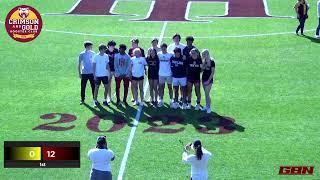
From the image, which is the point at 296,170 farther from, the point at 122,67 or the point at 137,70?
the point at 122,67

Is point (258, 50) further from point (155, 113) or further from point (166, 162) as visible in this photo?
point (166, 162)

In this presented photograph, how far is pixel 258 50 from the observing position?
1044 inches

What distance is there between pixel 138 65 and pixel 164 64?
0.76m

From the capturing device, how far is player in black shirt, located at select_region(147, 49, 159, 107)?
2002 cm

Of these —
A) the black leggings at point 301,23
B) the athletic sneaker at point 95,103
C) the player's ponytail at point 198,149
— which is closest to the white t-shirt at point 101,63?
the athletic sneaker at point 95,103

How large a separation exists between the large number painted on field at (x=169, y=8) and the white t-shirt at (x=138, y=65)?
39.3ft

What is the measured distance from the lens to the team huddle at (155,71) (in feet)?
64.6

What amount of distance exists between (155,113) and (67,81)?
4371 mm

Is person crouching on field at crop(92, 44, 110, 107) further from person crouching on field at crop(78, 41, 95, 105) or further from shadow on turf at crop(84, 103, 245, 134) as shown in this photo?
shadow on turf at crop(84, 103, 245, 134)

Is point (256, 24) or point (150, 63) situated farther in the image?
point (256, 24)

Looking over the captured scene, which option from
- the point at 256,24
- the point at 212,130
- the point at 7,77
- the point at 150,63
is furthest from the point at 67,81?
the point at 256,24

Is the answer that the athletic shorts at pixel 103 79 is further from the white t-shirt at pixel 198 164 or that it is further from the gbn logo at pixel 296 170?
the white t-shirt at pixel 198 164
